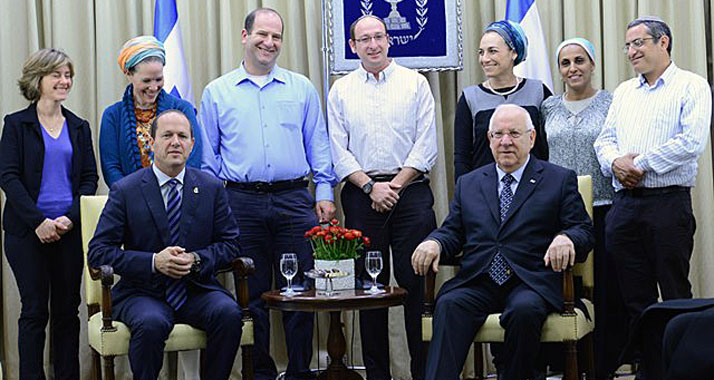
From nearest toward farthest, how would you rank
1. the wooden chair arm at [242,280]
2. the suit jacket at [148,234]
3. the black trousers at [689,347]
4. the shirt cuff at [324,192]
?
the black trousers at [689,347], the suit jacket at [148,234], the wooden chair arm at [242,280], the shirt cuff at [324,192]

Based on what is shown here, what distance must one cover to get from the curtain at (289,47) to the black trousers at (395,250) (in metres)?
0.74

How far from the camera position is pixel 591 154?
4.93 m

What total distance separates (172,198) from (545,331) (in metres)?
1.72

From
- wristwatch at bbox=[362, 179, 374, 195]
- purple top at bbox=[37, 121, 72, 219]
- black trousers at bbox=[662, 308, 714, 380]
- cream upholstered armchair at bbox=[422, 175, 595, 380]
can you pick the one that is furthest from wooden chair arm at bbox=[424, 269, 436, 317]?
purple top at bbox=[37, 121, 72, 219]

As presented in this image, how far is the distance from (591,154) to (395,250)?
1.09 meters

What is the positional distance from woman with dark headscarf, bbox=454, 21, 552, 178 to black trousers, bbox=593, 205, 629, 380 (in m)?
0.51

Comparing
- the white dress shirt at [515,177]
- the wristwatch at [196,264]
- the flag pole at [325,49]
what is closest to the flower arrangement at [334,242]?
the wristwatch at [196,264]

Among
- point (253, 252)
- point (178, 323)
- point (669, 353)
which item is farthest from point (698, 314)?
point (253, 252)

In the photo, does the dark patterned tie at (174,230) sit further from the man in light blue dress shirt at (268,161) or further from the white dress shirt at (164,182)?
the man in light blue dress shirt at (268,161)

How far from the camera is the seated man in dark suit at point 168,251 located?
165 inches

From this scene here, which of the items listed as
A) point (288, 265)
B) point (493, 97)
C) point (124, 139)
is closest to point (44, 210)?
point (124, 139)

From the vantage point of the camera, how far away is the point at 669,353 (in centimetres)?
298

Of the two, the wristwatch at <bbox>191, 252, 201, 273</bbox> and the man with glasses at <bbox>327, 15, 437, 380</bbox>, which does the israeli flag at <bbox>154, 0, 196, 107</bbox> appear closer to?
the man with glasses at <bbox>327, 15, 437, 380</bbox>

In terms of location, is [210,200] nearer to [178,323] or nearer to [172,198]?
[172,198]
